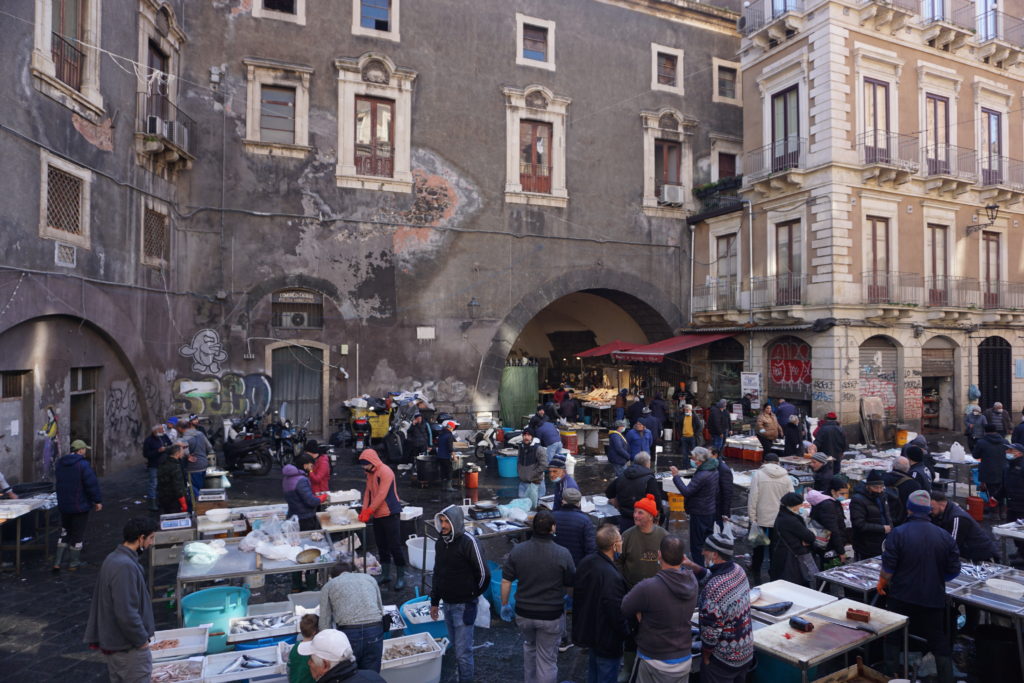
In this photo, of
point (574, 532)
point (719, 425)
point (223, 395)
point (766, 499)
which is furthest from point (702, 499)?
point (223, 395)

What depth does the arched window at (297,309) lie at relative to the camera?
1808cm

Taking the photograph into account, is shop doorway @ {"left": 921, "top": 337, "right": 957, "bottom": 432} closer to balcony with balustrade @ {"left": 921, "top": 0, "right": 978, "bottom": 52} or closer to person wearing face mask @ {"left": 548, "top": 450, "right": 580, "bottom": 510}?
balcony with balustrade @ {"left": 921, "top": 0, "right": 978, "bottom": 52}

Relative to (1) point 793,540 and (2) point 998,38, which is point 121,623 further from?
(2) point 998,38

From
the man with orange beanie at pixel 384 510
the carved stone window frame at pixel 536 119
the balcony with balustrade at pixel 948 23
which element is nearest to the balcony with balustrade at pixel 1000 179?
the balcony with balustrade at pixel 948 23

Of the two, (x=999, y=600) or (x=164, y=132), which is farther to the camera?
(x=164, y=132)

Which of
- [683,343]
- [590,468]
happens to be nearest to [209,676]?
[590,468]

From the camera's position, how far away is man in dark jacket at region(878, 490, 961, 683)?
5.58m

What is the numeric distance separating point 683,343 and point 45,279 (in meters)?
16.7

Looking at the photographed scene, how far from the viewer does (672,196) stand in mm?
22469

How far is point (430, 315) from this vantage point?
1928 centimetres

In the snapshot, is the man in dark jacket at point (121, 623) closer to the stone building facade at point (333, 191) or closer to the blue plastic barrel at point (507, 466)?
the stone building facade at point (333, 191)

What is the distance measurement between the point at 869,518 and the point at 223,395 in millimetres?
15335

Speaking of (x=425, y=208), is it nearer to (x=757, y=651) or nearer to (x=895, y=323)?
(x=895, y=323)

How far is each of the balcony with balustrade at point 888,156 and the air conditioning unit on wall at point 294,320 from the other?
16125mm
